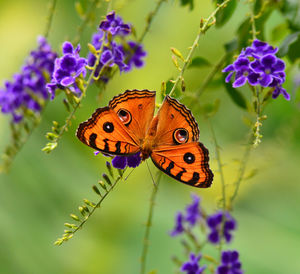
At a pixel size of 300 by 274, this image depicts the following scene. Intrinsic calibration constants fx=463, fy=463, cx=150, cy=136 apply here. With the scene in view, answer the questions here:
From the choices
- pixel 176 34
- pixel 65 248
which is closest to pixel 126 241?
pixel 65 248

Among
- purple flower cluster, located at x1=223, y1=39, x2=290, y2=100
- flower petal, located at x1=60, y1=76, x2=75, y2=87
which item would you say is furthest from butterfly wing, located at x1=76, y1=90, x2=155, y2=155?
purple flower cluster, located at x1=223, y1=39, x2=290, y2=100

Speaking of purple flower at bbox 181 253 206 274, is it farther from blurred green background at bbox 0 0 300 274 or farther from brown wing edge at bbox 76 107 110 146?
blurred green background at bbox 0 0 300 274

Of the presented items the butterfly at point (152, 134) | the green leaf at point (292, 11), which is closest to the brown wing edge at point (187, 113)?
the butterfly at point (152, 134)

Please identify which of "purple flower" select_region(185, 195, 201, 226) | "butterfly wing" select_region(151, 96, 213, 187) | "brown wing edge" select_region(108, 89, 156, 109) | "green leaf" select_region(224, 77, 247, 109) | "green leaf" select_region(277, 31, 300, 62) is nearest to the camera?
"butterfly wing" select_region(151, 96, 213, 187)

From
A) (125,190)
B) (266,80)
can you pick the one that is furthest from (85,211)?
(125,190)

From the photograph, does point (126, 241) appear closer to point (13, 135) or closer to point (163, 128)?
point (13, 135)

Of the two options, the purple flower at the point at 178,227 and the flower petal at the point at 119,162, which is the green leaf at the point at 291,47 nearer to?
the flower petal at the point at 119,162

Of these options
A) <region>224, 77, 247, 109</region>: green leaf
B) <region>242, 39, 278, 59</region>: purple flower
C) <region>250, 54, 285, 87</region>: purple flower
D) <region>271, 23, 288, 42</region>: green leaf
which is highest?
<region>271, 23, 288, 42</region>: green leaf
